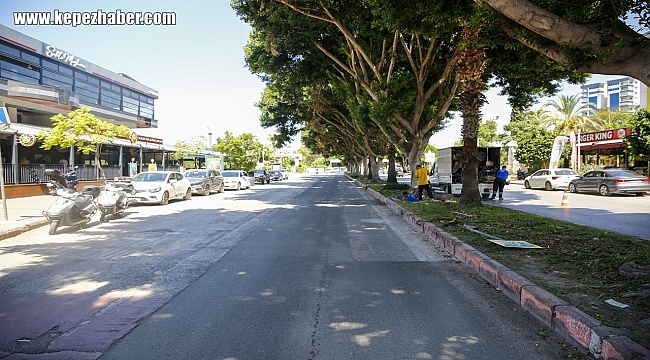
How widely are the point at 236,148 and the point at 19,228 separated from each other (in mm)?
41815

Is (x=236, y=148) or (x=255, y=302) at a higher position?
(x=236, y=148)

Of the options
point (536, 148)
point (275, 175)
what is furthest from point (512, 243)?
point (275, 175)

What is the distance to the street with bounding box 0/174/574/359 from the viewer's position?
12.4 ft

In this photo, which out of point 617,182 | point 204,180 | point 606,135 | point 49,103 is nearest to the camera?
point 617,182

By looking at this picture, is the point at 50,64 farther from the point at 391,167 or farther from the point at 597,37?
the point at 597,37

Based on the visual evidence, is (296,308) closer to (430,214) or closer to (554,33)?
(554,33)

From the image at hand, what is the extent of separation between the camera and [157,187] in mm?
17531

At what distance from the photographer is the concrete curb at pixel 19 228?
31.6ft

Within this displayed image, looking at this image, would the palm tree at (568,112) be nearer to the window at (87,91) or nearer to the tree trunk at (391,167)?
the tree trunk at (391,167)

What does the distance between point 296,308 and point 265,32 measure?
13.4m

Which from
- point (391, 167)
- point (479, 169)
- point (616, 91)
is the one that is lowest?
point (479, 169)

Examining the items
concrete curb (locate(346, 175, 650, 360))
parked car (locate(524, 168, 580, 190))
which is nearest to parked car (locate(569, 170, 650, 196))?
parked car (locate(524, 168, 580, 190))

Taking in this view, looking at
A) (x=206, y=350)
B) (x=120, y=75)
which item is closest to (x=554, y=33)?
(x=206, y=350)

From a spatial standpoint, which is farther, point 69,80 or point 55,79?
point 69,80
